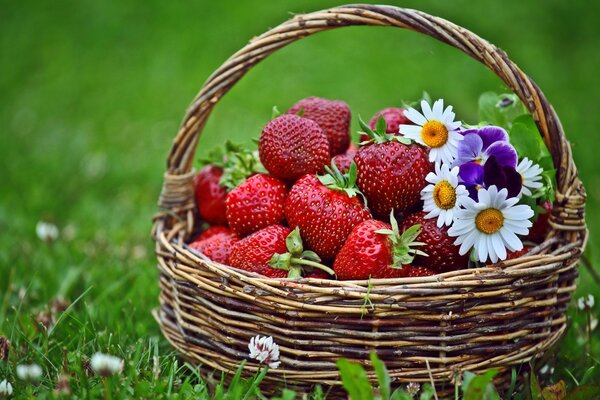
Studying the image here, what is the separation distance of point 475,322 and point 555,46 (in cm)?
385

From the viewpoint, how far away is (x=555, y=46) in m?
4.70

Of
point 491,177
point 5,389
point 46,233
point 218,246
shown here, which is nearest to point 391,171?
point 491,177

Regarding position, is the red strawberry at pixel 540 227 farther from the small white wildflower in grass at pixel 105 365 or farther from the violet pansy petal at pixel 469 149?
the small white wildflower in grass at pixel 105 365

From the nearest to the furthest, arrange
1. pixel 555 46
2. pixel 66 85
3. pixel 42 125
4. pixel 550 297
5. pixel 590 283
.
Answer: pixel 550 297
pixel 590 283
pixel 42 125
pixel 66 85
pixel 555 46

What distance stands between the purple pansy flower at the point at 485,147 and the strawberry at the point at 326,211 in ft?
0.77

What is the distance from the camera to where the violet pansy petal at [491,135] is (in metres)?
1.43

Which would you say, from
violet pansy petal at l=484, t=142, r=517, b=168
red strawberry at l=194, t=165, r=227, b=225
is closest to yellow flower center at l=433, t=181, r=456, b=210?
violet pansy petal at l=484, t=142, r=517, b=168

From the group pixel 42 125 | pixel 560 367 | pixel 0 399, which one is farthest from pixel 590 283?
pixel 42 125

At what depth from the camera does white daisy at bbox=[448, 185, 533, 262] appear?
1375mm

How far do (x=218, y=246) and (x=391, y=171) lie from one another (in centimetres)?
44

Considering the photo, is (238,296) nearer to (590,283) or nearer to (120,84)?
(590,283)

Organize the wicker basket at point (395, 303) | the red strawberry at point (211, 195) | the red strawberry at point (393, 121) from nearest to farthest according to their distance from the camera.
→ 1. the wicker basket at point (395, 303)
2. the red strawberry at point (393, 121)
3. the red strawberry at point (211, 195)

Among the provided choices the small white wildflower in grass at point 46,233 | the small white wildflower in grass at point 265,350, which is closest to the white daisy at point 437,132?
the small white wildflower in grass at point 265,350

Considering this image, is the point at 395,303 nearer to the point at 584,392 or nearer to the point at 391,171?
the point at 391,171
